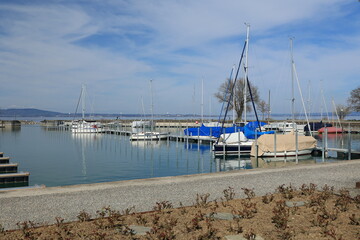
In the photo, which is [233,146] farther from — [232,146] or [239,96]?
[239,96]

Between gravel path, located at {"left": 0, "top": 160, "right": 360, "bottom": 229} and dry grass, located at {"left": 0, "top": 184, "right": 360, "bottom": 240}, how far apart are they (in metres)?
0.78

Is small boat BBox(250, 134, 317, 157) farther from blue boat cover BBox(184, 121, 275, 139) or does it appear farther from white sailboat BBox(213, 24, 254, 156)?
blue boat cover BBox(184, 121, 275, 139)

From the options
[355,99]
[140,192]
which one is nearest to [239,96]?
[355,99]

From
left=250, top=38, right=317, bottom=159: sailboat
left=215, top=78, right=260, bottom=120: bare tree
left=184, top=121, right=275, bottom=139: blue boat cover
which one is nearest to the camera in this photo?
left=250, top=38, right=317, bottom=159: sailboat

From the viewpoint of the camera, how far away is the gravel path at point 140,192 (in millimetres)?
8656

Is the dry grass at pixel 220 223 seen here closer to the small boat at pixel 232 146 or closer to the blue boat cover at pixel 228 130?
the small boat at pixel 232 146

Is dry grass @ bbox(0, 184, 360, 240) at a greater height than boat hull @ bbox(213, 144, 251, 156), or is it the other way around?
dry grass @ bbox(0, 184, 360, 240)

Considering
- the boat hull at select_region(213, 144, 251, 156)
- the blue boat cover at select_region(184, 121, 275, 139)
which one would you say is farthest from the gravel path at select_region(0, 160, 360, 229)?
the blue boat cover at select_region(184, 121, 275, 139)

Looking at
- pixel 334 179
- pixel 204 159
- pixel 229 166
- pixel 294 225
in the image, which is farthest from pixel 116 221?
pixel 204 159

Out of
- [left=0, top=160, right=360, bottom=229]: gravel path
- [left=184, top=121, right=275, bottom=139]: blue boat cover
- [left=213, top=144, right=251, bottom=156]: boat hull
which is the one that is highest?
[left=184, top=121, right=275, bottom=139]: blue boat cover

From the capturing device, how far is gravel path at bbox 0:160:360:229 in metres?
8.66

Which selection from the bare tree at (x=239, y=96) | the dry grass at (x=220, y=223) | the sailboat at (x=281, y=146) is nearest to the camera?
the dry grass at (x=220, y=223)

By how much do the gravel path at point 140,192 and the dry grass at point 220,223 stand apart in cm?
78

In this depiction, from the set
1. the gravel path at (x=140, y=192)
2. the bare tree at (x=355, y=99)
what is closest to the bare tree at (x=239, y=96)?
the bare tree at (x=355, y=99)
